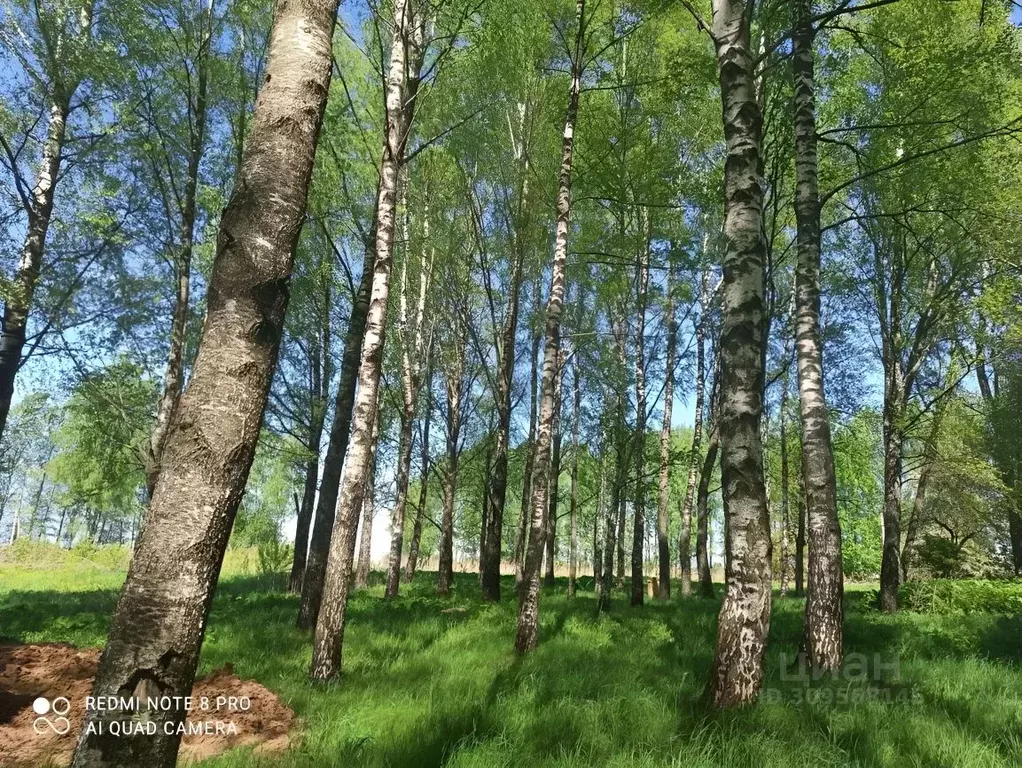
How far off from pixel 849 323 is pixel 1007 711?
624 inches

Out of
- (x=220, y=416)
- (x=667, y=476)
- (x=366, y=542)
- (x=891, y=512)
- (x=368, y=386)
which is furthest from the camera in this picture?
(x=366, y=542)

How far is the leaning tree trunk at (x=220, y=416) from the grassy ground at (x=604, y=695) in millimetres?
2005

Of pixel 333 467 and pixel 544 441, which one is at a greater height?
pixel 544 441

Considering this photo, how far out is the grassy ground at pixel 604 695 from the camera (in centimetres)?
325

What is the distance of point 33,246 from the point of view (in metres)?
10.5

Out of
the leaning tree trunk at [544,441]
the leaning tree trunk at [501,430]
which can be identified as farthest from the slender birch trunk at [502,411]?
the leaning tree trunk at [544,441]

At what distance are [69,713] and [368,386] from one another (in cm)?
383

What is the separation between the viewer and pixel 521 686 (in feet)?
15.7

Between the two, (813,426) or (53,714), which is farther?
(813,426)

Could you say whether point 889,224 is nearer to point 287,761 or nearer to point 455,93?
point 455,93

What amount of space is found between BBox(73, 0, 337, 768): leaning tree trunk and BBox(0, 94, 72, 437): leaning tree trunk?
11.0 meters

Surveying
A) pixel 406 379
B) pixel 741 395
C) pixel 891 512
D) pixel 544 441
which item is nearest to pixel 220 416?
pixel 741 395

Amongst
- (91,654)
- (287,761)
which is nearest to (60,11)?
(91,654)

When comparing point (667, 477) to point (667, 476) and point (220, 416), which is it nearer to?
point (667, 476)
